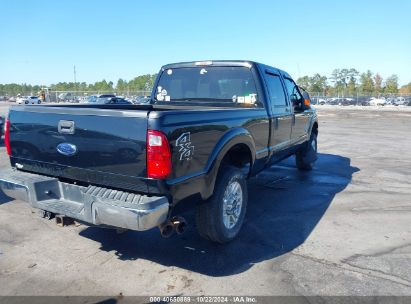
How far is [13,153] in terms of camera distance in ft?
12.5

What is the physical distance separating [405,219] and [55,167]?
460 centimetres

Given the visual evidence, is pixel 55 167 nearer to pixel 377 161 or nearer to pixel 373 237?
pixel 373 237

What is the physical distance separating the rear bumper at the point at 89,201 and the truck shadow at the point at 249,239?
88 cm

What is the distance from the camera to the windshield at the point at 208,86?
5.03 m

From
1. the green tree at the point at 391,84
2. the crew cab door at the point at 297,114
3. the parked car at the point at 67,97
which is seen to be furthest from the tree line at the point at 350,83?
the crew cab door at the point at 297,114

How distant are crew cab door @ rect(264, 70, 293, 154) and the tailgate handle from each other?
2.78m

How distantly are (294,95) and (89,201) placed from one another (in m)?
4.56

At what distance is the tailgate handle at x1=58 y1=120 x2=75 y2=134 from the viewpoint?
323cm

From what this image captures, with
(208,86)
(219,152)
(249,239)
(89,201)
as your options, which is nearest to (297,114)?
(208,86)

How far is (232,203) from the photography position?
409 centimetres

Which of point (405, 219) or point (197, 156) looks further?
point (405, 219)

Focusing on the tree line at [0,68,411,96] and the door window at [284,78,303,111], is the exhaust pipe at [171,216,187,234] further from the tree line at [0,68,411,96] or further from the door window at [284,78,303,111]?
the tree line at [0,68,411,96]

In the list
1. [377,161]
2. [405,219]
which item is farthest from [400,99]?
[405,219]

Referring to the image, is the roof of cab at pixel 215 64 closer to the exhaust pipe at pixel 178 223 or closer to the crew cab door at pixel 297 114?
the crew cab door at pixel 297 114
